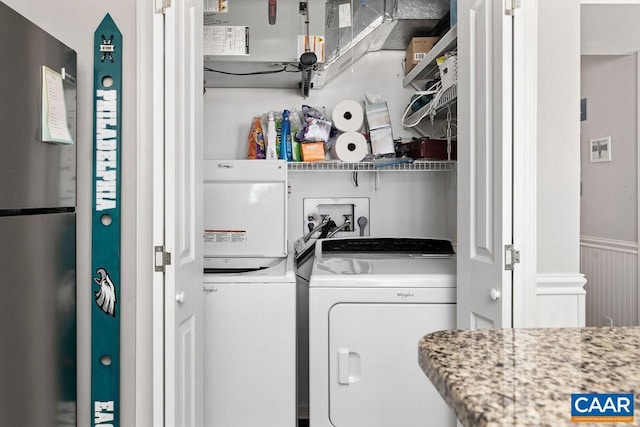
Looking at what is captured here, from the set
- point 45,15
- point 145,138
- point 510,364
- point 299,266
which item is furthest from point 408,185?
point 510,364

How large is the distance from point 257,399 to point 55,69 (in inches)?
56.9

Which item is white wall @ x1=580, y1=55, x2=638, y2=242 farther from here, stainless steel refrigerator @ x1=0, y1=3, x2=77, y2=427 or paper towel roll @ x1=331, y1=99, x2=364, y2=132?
stainless steel refrigerator @ x1=0, y1=3, x2=77, y2=427

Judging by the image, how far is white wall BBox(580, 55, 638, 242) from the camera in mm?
2922

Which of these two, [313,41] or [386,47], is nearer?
[313,41]

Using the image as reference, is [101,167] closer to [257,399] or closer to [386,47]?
[257,399]

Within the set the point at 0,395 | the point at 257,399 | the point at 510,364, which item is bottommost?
the point at 257,399

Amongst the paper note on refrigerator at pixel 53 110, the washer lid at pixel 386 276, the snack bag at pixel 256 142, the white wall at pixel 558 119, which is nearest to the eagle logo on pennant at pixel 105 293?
the paper note on refrigerator at pixel 53 110

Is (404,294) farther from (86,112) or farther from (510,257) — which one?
(86,112)

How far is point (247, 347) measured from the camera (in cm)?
192

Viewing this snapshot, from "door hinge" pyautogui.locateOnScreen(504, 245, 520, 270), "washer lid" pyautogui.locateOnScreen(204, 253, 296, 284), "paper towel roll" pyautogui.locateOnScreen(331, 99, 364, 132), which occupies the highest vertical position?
"paper towel roll" pyautogui.locateOnScreen(331, 99, 364, 132)

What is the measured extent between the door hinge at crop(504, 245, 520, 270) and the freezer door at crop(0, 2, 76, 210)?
4.34 ft

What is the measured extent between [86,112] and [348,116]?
1.53 m

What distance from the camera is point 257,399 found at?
1931mm

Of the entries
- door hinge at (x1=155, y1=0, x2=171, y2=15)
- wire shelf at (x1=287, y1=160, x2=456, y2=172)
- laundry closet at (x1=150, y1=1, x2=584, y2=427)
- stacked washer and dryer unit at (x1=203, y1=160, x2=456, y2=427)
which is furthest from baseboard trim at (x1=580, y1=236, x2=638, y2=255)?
door hinge at (x1=155, y1=0, x2=171, y2=15)
